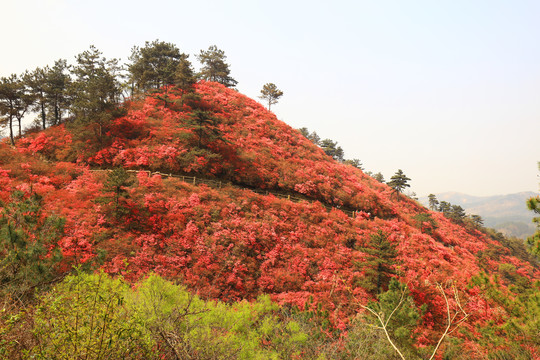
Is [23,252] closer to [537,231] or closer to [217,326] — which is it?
[217,326]

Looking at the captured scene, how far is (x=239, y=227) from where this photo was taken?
20.4 metres

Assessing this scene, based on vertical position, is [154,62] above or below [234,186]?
above

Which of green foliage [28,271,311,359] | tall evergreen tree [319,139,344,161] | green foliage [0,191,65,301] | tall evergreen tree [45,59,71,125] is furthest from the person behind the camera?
tall evergreen tree [319,139,344,161]

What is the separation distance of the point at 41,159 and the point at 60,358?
27.4 m

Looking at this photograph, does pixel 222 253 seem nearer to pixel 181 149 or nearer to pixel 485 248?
pixel 181 149

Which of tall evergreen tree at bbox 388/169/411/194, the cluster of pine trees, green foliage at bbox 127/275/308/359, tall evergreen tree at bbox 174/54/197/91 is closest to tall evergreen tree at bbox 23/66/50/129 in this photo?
the cluster of pine trees

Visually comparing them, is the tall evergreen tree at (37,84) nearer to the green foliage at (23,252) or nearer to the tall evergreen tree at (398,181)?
the green foliage at (23,252)

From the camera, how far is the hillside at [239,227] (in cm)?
1321

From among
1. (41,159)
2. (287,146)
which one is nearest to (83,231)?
(41,159)

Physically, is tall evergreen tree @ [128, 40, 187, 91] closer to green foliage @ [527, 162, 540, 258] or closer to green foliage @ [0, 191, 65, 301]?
green foliage @ [0, 191, 65, 301]

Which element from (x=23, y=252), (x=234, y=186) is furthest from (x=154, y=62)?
(x=23, y=252)

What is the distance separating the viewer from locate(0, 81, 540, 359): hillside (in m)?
13.2

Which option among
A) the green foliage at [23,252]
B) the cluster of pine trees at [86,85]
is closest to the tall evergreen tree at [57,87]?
the cluster of pine trees at [86,85]

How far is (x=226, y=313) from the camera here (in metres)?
10.2
